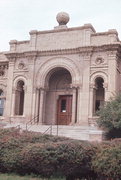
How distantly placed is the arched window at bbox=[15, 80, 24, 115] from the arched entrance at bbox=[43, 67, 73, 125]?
259cm

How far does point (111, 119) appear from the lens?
2180cm

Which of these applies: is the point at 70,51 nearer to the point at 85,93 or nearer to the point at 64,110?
the point at 85,93

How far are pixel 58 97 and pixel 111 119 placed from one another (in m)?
9.16

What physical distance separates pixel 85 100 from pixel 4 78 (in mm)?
9300

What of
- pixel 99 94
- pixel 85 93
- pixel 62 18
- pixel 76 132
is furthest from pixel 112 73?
pixel 62 18

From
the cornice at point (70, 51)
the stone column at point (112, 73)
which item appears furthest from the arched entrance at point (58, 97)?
the stone column at point (112, 73)

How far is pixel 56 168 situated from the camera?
1241 cm

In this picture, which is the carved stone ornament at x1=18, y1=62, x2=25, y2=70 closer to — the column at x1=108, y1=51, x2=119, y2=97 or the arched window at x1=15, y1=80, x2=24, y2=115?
the arched window at x1=15, y1=80, x2=24, y2=115

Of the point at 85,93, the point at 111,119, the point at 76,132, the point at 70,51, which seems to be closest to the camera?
the point at 111,119

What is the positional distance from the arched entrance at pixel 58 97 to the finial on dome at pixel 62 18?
4799 millimetres

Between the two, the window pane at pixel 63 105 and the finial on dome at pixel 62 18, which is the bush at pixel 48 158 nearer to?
the window pane at pixel 63 105

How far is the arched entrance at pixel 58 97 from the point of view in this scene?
29469 millimetres

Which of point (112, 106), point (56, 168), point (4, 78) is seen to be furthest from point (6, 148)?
point (4, 78)

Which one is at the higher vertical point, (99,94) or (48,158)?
(99,94)
